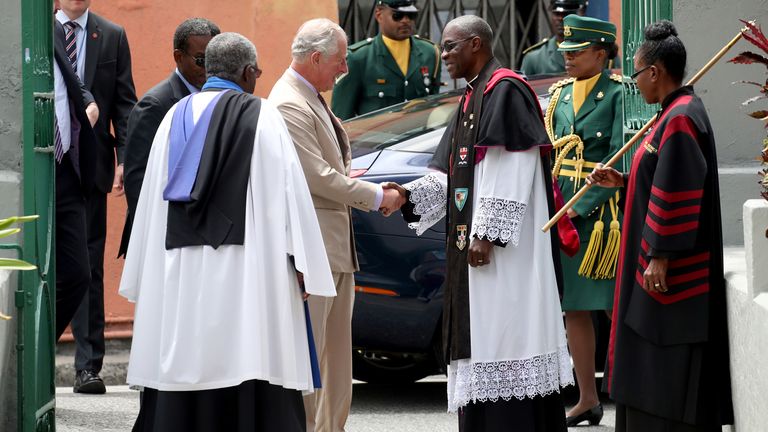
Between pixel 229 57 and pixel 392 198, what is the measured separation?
118 cm

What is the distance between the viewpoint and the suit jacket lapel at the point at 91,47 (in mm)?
8180

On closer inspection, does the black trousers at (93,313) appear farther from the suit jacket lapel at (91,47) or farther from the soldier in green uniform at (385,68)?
the soldier in green uniform at (385,68)

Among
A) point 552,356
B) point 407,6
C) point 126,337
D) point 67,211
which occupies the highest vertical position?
point 407,6

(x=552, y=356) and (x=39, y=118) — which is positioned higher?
(x=39, y=118)

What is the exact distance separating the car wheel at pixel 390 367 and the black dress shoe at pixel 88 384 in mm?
1506

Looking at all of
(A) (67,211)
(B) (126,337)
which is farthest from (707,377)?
(B) (126,337)

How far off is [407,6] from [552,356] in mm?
4040

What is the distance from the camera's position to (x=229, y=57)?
236 inches

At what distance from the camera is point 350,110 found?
979cm

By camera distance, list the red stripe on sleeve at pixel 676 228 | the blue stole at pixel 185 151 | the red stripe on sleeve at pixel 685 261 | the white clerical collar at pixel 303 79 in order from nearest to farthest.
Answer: the red stripe on sleeve at pixel 676 228, the red stripe on sleeve at pixel 685 261, the blue stole at pixel 185 151, the white clerical collar at pixel 303 79

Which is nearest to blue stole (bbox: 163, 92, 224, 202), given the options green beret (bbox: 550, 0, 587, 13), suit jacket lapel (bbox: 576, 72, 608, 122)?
suit jacket lapel (bbox: 576, 72, 608, 122)

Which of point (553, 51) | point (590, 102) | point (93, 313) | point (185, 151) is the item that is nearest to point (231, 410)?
point (185, 151)

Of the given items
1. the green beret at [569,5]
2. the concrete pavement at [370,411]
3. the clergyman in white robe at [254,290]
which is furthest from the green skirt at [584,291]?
the green beret at [569,5]

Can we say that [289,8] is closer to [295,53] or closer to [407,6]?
[407,6]
